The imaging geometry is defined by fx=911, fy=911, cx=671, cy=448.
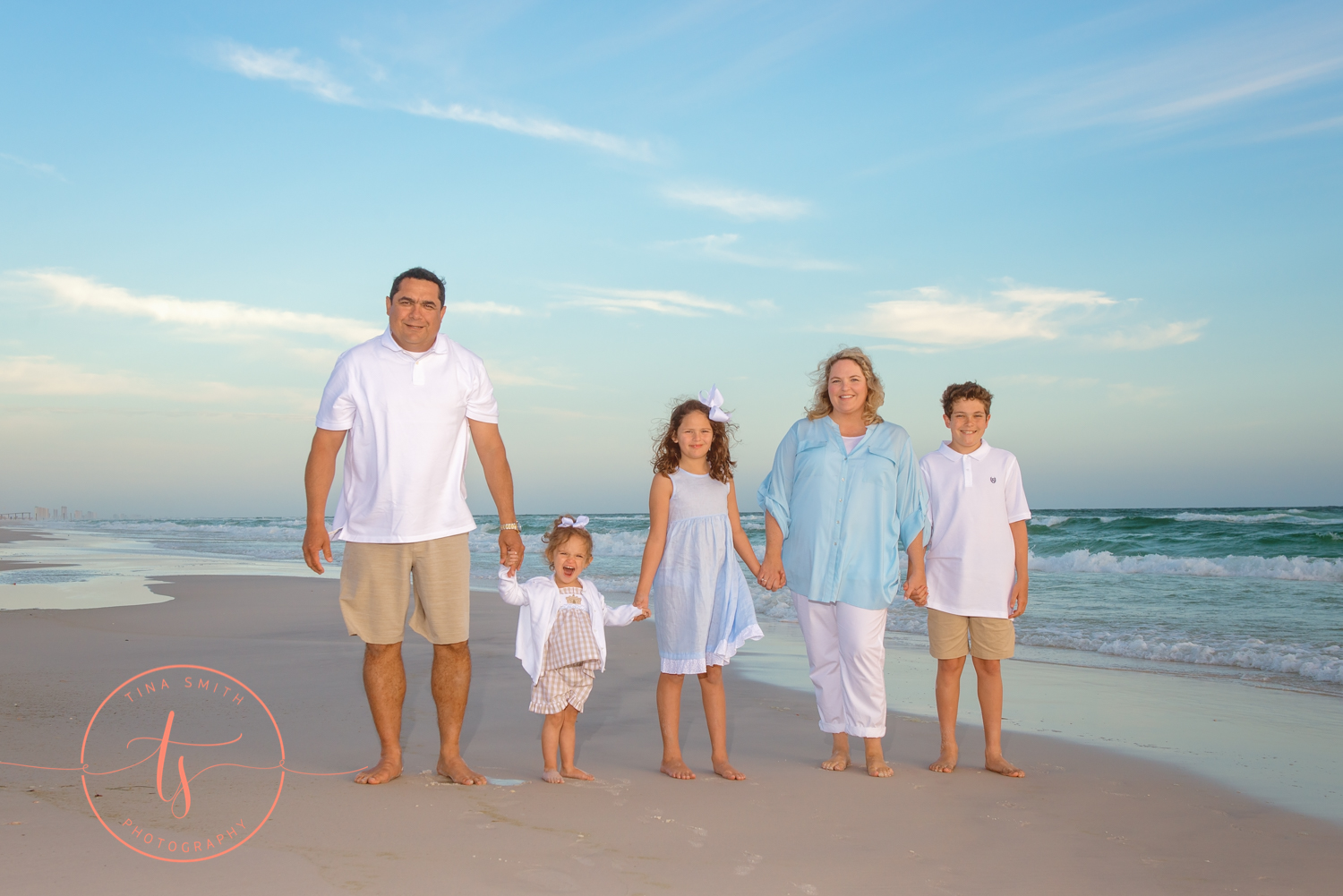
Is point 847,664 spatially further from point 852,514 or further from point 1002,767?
point 1002,767

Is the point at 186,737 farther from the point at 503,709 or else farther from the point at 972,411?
the point at 972,411

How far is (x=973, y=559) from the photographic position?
4.09 meters

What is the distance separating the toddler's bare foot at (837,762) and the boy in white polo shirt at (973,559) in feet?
1.46

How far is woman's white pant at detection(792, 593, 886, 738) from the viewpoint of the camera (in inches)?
154

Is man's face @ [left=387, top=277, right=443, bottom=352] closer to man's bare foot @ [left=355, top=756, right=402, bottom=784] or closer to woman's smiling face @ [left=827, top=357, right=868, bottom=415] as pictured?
man's bare foot @ [left=355, top=756, right=402, bottom=784]

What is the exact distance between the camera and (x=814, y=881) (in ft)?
8.52

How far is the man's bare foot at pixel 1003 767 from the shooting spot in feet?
12.7

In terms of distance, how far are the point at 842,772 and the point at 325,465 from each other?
8.05 ft

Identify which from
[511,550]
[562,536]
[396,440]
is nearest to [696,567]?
[562,536]

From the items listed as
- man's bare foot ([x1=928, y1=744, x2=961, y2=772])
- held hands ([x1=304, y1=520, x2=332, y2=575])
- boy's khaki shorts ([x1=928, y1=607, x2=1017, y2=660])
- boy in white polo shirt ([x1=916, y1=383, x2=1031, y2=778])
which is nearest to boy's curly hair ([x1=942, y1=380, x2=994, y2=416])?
boy in white polo shirt ([x1=916, y1=383, x2=1031, y2=778])

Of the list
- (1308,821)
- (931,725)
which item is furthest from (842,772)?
(1308,821)

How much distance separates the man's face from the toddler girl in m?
0.95

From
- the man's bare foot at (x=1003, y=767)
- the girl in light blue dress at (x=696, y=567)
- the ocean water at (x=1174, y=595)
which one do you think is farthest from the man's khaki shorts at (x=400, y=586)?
the ocean water at (x=1174, y=595)

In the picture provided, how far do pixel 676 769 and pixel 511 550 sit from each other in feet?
3.65
